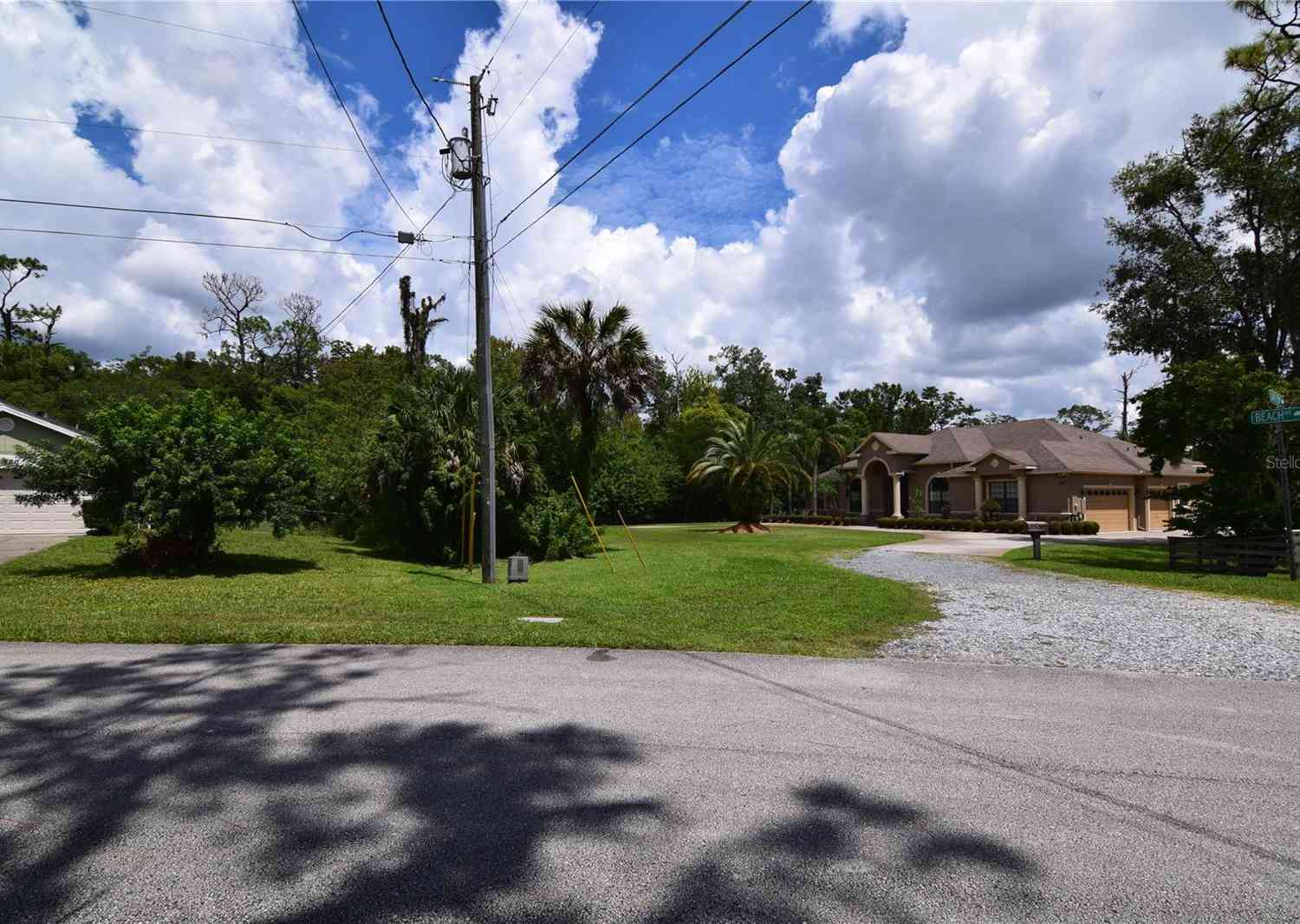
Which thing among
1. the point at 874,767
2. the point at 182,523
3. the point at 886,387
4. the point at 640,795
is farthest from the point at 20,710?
the point at 886,387

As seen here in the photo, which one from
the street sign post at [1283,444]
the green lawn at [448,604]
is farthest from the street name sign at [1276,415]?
the green lawn at [448,604]

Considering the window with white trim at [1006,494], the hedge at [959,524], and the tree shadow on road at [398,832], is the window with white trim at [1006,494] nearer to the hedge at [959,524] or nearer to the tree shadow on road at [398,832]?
the hedge at [959,524]

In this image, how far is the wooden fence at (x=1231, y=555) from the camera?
15711 millimetres

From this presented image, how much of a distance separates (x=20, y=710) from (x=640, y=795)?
459 centimetres

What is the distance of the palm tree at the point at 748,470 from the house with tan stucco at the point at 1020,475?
11946 mm

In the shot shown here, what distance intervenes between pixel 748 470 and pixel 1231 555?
64.0 feet

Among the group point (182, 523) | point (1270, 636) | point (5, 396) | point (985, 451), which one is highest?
point (5, 396)

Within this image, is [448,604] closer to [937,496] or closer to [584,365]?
[584,365]

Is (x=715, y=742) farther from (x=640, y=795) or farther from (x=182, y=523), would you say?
(x=182, y=523)

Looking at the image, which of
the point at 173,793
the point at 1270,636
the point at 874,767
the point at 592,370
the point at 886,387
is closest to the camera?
the point at 173,793

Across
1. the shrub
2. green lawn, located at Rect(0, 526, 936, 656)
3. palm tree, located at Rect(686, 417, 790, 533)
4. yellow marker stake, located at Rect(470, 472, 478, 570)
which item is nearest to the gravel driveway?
green lawn, located at Rect(0, 526, 936, 656)

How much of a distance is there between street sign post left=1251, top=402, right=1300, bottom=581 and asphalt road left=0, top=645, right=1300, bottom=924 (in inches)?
410

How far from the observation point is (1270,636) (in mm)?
8812

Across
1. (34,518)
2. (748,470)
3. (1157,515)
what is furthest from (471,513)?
(1157,515)
